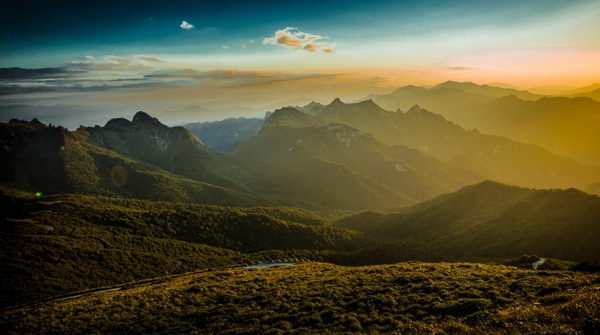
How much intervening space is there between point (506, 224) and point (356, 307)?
390 feet

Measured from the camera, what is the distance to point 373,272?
4878cm

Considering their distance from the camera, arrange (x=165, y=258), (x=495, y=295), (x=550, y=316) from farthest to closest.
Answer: (x=165, y=258) → (x=495, y=295) → (x=550, y=316)

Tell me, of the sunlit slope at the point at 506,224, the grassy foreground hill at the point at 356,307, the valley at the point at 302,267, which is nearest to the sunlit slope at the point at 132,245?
the valley at the point at 302,267

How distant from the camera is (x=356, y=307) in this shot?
108ft

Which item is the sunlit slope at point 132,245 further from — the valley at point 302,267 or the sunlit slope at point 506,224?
the sunlit slope at point 506,224

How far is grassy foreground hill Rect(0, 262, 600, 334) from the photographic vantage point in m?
23.4

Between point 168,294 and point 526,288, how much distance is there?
5231cm

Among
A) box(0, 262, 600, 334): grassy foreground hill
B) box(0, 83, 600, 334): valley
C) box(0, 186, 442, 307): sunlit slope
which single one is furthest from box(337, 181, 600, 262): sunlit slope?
box(0, 262, 600, 334): grassy foreground hill

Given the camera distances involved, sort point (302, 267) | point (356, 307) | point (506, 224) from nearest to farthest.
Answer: point (356, 307) → point (302, 267) → point (506, 224)

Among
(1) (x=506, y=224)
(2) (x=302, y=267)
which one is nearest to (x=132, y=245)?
(2) (x=302, y=267)

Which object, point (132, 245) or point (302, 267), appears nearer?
point (302, 267)

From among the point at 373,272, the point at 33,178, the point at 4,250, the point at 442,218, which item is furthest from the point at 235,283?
the point at 33,178

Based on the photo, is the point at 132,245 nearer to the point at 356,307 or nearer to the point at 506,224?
the point at 356,307

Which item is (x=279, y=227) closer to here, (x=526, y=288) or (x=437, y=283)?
(x=437, y=283)
